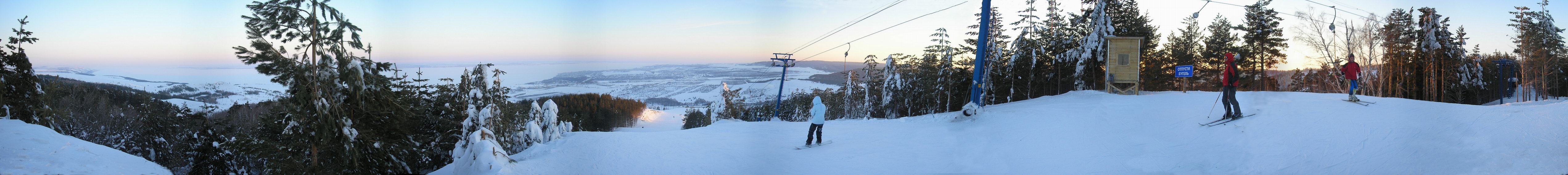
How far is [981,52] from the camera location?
11922 mm

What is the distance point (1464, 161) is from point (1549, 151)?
0.60 meters

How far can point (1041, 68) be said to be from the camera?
25.1 metres

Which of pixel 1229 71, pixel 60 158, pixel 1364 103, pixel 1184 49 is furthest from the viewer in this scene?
pixel 1184 49

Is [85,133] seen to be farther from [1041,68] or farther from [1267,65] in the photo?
[1267,65]

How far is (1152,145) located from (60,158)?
11782mm

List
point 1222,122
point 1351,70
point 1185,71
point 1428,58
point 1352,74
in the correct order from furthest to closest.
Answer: point 1428,58
point 1185,71
point 1351,70
point 1352,74
point 1222,122

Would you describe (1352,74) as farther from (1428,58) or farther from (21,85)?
(21,85)

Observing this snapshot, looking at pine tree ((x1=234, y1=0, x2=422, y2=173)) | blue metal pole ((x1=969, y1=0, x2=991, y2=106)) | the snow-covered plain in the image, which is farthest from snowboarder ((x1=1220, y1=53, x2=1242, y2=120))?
the snow-covered plain

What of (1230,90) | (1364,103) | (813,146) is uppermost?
(1230,90)

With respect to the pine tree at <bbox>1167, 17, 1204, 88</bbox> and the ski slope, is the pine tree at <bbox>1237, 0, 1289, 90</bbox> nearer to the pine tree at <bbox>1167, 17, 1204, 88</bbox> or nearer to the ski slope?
the pine tree at <bbox>1167, 17, 1204, 88</bbox>

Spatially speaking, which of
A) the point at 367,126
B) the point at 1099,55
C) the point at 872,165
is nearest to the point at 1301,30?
the point at 1099,55

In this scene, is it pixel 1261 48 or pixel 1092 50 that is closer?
pixel 1092 50

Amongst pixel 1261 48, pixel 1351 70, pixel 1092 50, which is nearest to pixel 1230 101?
pixel 1351 70

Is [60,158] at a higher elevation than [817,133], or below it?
below
